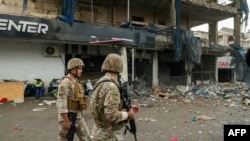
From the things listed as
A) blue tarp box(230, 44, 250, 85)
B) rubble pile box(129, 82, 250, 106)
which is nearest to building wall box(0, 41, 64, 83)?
rubble pile box(129, 82, 250, 106)

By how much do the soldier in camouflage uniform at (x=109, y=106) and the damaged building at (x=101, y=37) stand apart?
897cm

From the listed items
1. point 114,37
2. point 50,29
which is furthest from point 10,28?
point 114,37

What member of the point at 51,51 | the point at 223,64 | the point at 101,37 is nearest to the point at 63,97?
the point at 101,37

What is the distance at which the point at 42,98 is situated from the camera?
11445mm

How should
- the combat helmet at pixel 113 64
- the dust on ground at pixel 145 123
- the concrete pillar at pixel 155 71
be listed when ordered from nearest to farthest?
1. the combat helmet at pixel 113 64
2. the dust on ground at pixel 145 123
3. the concrete pillar at pixel 155 71

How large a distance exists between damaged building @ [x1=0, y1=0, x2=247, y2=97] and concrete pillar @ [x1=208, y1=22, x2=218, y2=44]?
0.34 feet

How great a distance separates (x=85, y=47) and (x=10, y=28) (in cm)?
394

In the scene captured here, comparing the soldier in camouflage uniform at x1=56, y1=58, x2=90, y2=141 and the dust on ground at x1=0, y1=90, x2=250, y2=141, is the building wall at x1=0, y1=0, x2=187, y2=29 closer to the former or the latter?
the dust on ground at x1=0, y1=90, x2=250, y2=141

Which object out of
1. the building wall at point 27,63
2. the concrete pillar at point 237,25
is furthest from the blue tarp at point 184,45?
the building wall at point 27,63

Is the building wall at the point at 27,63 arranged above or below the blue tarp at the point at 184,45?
below

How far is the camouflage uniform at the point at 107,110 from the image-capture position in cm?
256

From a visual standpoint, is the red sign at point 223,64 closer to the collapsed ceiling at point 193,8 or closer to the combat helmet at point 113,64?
the collapsed ceiling at point 193,8

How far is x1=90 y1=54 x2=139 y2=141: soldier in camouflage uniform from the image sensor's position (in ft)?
8.43

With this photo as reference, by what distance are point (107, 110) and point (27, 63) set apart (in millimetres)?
10449
